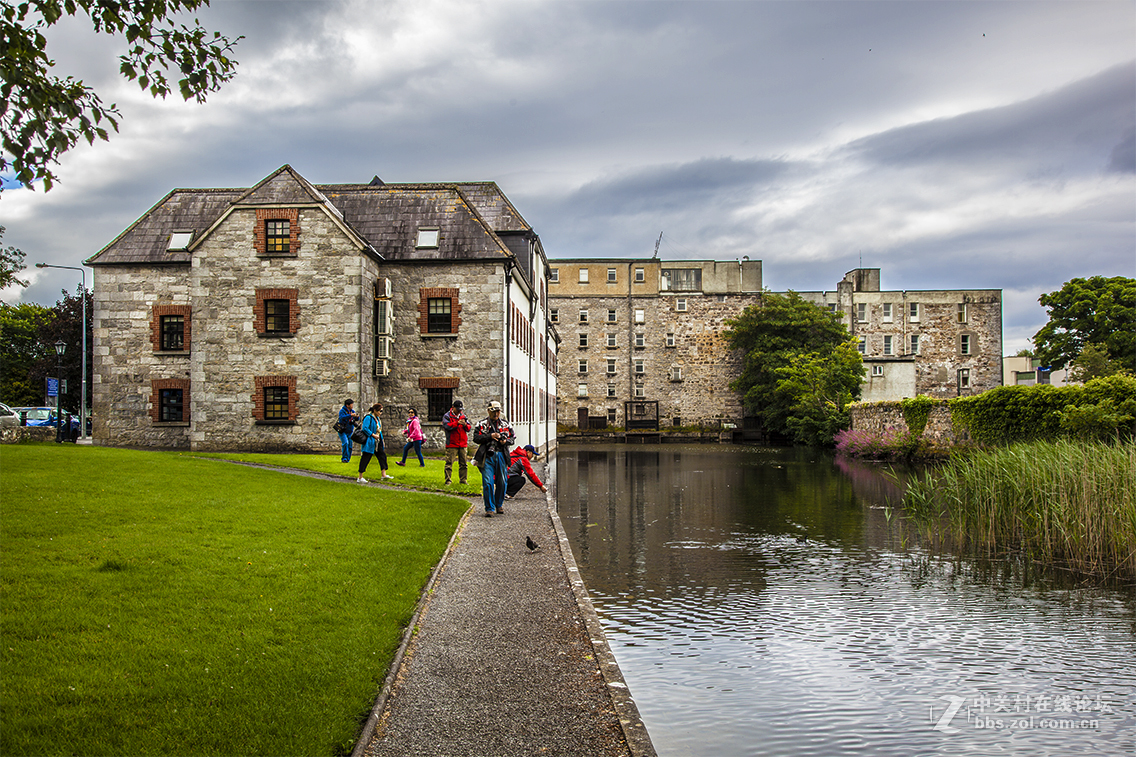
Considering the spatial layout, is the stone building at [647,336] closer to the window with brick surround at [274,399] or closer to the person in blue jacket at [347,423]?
the window with brick surround at [274,399]

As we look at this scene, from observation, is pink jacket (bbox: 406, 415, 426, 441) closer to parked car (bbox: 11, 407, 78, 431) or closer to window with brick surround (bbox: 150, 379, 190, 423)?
window with brick surround (bbox: 150, 379, 190, 423)

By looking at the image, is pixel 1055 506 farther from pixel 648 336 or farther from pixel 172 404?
pixel 648 336

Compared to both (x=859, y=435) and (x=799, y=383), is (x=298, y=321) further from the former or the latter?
(x=799, y=383)

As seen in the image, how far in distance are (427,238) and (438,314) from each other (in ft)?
9.16

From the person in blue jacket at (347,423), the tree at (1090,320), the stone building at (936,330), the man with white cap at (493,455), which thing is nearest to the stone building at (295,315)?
the person in blue jacket at (347,423)

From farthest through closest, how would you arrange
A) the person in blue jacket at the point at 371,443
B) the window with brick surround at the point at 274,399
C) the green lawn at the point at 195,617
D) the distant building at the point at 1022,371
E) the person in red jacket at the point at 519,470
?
the distant building at the point at 1022,371, the window with brick surround at the point at 274,399, the person in blue jacket at the point at 371,443, the person in red jacket at the point at 519,470, the green lawn at the point at 195,617

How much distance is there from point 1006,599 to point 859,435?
30.6 metres

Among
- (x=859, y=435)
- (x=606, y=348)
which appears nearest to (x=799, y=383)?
(x=859, y=435)

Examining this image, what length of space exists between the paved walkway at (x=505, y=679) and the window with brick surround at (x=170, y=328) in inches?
907

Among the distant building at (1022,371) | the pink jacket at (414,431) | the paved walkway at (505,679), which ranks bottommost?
the paved walkway at (505,679)

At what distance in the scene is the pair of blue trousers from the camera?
555 inches

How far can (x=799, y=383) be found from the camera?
53.1 m

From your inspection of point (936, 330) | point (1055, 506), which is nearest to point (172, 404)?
point (1055, 506)

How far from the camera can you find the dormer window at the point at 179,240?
95.6 feet
